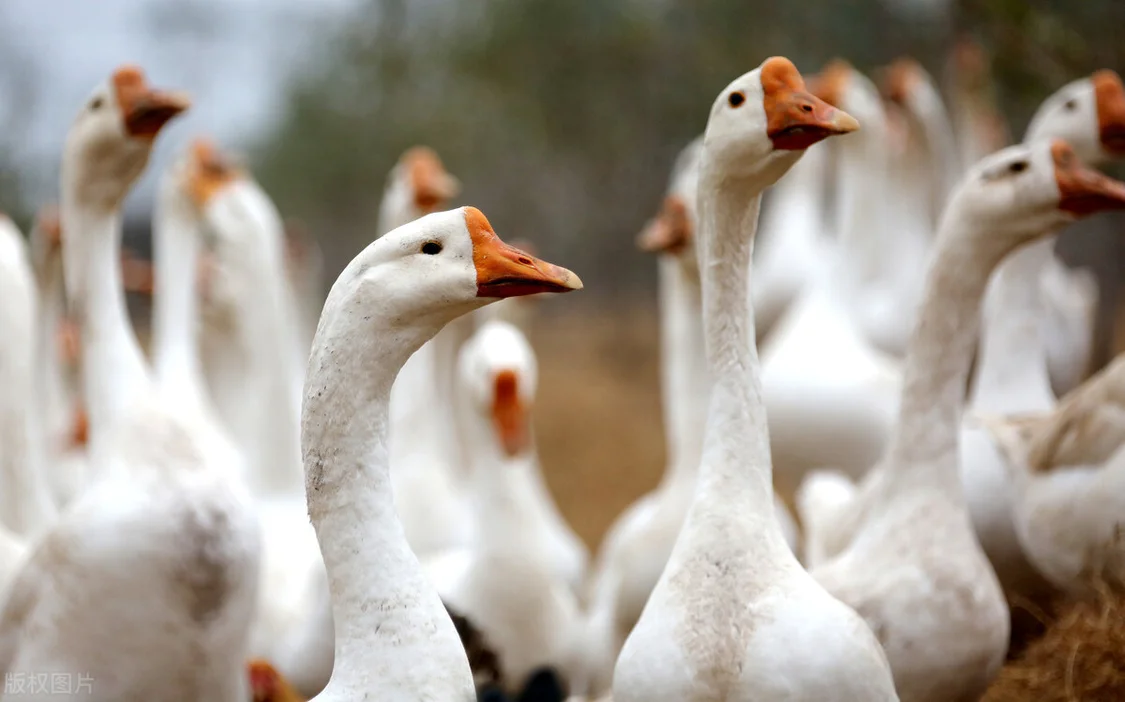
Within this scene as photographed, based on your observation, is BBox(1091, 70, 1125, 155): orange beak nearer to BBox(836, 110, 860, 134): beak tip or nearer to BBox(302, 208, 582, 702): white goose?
BBox(836, 110, 860, 134): beak tip

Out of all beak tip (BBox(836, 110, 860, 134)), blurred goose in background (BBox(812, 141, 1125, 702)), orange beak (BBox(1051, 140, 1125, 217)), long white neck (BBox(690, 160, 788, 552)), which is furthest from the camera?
orange beak (BBox(1051, 140, 1125, 217))

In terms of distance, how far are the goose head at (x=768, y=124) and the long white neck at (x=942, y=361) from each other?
875 millimetres

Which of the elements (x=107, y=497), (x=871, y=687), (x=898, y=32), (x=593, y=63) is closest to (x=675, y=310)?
(x=107, y=497)

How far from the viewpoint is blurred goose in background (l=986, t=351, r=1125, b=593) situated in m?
4.09

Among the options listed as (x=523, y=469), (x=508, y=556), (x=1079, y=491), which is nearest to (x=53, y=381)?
(x=523, y=469)

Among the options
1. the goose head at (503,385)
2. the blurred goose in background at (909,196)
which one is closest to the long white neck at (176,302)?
the goose head at (503,385)

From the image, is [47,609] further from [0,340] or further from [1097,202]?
[1097,202]

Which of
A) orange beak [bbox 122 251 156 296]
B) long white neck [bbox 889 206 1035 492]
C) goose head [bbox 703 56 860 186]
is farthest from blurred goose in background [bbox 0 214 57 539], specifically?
long white neck [bbox 889 206 1035 492]

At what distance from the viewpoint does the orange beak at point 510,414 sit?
5488mm

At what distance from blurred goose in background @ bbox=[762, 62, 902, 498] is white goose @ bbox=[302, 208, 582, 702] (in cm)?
371

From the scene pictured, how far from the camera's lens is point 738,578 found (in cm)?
312

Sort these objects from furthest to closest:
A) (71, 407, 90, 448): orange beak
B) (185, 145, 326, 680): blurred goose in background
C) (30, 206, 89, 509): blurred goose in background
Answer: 1. (71, 407, 90, 448): orange beak
2. (30, 206, 89, 509): blurred goose in background
3. (185, 145, 326, 680): blurred goose in background

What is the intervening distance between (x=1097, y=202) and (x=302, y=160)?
66.9 ft

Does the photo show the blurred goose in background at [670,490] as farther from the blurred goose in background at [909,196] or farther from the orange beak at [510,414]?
the blurred goose in background at [909,196]
